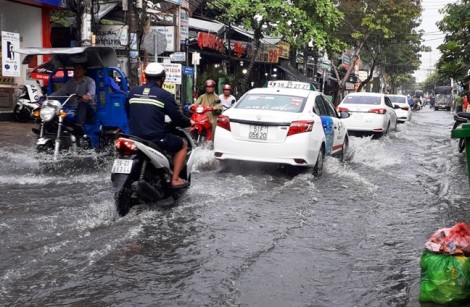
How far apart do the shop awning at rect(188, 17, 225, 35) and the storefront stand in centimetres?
804

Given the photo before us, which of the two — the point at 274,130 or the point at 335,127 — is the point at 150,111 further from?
the point at 335,127

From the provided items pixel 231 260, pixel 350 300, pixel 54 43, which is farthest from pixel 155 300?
pixel 54 43

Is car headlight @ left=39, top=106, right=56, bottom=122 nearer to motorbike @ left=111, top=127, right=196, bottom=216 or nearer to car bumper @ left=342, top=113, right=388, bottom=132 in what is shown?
motorbike @ left=111, top=127, right=196, bottom=216

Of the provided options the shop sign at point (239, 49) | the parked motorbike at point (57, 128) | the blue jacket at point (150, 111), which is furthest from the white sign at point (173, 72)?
the shop sign at point (239, 49)

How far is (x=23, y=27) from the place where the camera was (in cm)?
1753

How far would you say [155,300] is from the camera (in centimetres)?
374

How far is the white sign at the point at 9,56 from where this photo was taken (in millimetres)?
13570

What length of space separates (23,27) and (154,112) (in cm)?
1361

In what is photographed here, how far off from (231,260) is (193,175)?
4.13 metres

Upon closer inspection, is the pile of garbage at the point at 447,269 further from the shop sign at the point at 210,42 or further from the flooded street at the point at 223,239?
the shop sign at the point at 210,42

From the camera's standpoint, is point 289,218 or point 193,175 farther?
point 193,175

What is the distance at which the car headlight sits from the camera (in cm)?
863

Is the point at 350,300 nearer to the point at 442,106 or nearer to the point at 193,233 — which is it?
the point at 193,233

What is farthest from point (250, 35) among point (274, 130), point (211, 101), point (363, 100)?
point (274, 130)
